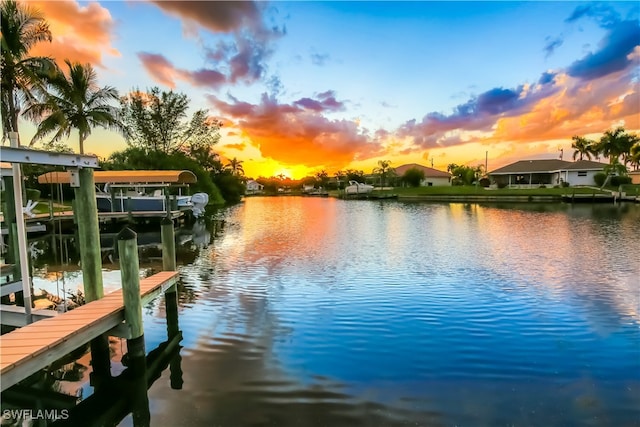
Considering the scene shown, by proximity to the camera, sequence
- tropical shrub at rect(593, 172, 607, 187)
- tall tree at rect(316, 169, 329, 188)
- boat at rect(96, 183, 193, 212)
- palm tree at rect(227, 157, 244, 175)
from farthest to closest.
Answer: tall tree at rect(316, 169, 329, 188), palm tree at rect(227, 157, 244, 175), tropical shrub at rect(593, 172, 607, 187), boat at rect(96, 183, 193, 212)

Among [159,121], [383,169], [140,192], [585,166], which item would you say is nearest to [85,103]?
[140,192]

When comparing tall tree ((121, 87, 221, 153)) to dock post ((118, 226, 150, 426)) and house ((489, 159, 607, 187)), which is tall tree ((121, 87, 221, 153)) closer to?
dock post ((118, 226, 150, 426))

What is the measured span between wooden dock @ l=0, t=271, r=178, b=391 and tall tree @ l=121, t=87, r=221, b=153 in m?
44.7

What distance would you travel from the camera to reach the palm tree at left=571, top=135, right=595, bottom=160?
73556mm

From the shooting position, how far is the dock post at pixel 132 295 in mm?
5332

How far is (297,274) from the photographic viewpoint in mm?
11617

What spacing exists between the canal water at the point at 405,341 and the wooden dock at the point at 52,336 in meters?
1.18

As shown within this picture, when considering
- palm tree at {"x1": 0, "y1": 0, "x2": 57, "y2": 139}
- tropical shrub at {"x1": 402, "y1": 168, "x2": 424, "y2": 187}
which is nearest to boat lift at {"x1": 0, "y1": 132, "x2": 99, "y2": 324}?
palm tree at {"x1": 0, "y1": 0, "x2": 57, "y2": 139}

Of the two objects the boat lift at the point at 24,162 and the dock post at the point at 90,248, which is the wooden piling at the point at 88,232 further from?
the boat lift at the point at 24,162

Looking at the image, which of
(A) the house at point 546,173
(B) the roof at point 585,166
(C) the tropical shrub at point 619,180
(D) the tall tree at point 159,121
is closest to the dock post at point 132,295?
(D) the tall tree at point 159,121

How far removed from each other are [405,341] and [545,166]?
68.1 metres

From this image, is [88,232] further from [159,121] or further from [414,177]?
[414,177]

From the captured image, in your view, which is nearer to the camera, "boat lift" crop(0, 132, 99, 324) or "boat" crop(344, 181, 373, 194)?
"boat lift" crop(0, 132, 99, 324)

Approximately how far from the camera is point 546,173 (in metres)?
61.9
